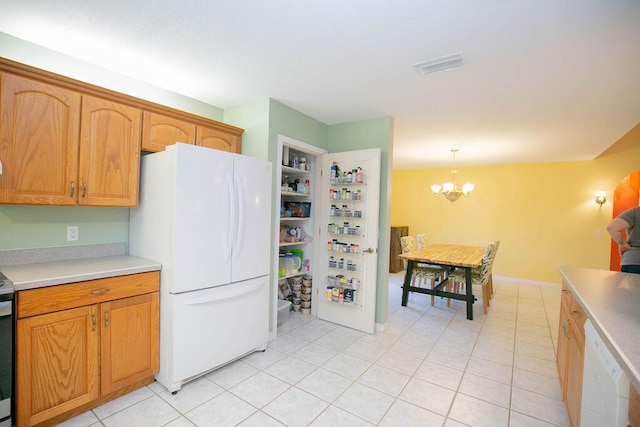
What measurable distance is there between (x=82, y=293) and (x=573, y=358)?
2961 millimetres

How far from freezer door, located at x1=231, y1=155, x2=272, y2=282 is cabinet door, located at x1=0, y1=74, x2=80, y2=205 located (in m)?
1.07

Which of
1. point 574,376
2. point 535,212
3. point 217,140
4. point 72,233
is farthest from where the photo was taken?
point 535,212

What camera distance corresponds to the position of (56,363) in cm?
167

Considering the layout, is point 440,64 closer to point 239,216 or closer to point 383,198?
point 383,198

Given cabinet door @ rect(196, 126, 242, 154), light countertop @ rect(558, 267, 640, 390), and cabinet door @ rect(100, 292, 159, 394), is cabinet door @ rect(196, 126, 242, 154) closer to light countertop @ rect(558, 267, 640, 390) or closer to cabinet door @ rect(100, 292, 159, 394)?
cabinet door @ rect(100, 292, 159, 394)

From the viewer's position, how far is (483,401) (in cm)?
203

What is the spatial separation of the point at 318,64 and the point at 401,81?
705 millimetres

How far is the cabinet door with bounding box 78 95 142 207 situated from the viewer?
1981mm

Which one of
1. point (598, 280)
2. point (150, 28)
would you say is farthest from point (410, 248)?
point (150, 28)

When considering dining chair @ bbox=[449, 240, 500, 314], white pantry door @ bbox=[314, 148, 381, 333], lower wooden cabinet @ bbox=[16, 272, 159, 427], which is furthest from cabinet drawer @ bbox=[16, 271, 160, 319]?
dining chair @ bbox=[449, 240, 500, 314]

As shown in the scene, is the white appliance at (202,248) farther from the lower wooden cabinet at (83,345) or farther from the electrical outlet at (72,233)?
the electrical outlet at (72,233)

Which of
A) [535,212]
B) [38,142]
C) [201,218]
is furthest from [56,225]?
[535,212]

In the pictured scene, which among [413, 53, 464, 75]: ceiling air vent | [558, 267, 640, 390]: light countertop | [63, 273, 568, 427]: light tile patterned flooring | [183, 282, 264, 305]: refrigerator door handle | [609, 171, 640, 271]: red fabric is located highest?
[413, 53, 464, 75]: ceiling air vent

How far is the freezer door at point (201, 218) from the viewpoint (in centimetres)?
200
